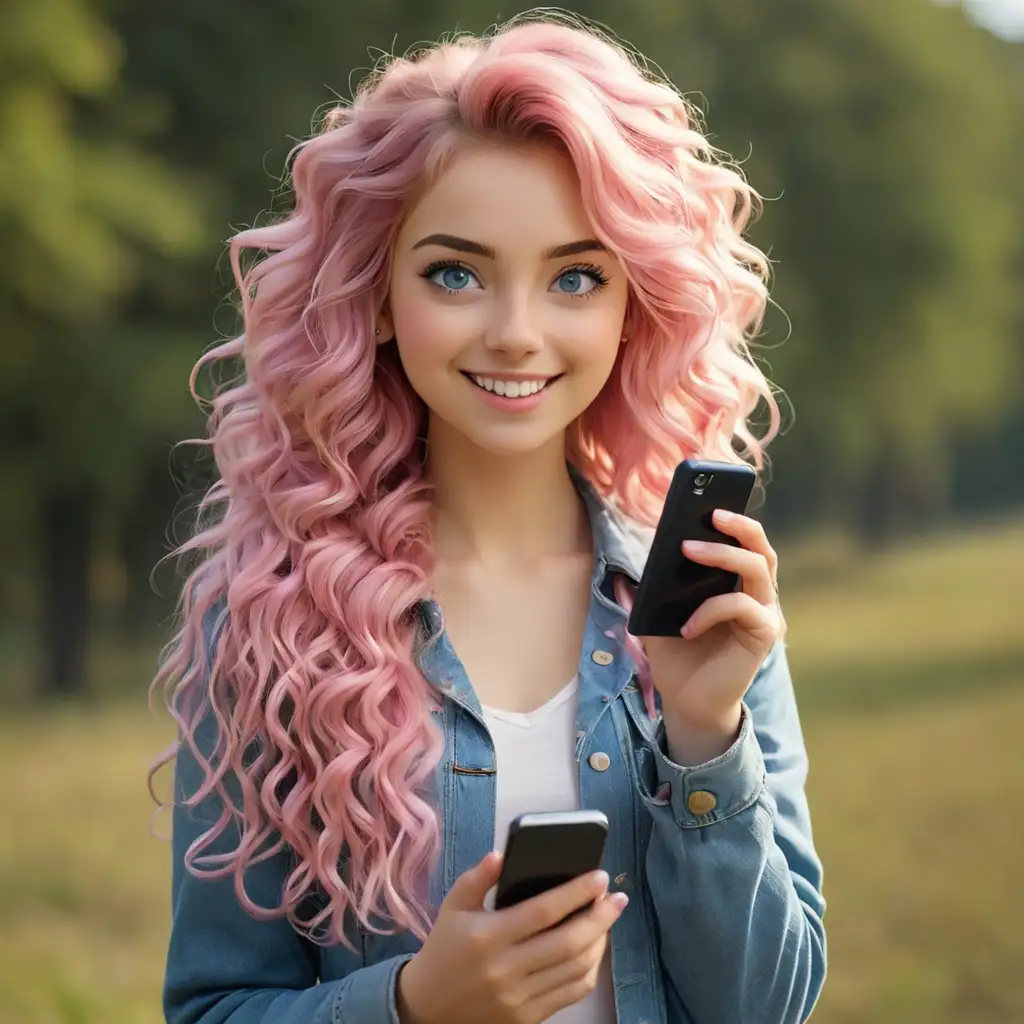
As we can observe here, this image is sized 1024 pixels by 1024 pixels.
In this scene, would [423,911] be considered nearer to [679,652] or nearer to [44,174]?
[679,652]

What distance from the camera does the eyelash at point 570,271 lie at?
1.97 meters

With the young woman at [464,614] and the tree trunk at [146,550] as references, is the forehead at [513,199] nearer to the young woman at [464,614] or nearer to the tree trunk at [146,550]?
the young woman at [464,614]

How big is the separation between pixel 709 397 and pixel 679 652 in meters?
0.51

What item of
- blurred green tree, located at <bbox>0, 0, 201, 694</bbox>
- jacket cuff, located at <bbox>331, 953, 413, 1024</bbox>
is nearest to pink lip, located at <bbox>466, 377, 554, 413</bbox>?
jacket cuff, located at <bbox>331, 953, 413, 1024</bbox>

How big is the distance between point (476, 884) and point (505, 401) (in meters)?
0.67

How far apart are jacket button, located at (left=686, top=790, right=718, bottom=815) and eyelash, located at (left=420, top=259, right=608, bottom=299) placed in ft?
2.26

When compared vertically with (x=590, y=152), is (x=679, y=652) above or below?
below

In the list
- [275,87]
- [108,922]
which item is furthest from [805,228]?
[108,922]

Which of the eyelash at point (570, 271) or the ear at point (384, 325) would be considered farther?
the ear at point (384, 325)

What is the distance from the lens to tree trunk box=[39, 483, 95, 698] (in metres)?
11.1

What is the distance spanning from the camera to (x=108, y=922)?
692cm

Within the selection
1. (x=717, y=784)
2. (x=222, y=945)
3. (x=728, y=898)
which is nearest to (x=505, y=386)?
(x=717, y=784)

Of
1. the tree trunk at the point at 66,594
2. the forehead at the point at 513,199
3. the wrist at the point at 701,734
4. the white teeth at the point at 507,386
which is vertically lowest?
the wrist at the point at 701,734

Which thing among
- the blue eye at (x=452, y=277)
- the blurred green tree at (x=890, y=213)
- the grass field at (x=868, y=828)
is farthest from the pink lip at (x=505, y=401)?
the blurred green tree at (x=890, y=213)
